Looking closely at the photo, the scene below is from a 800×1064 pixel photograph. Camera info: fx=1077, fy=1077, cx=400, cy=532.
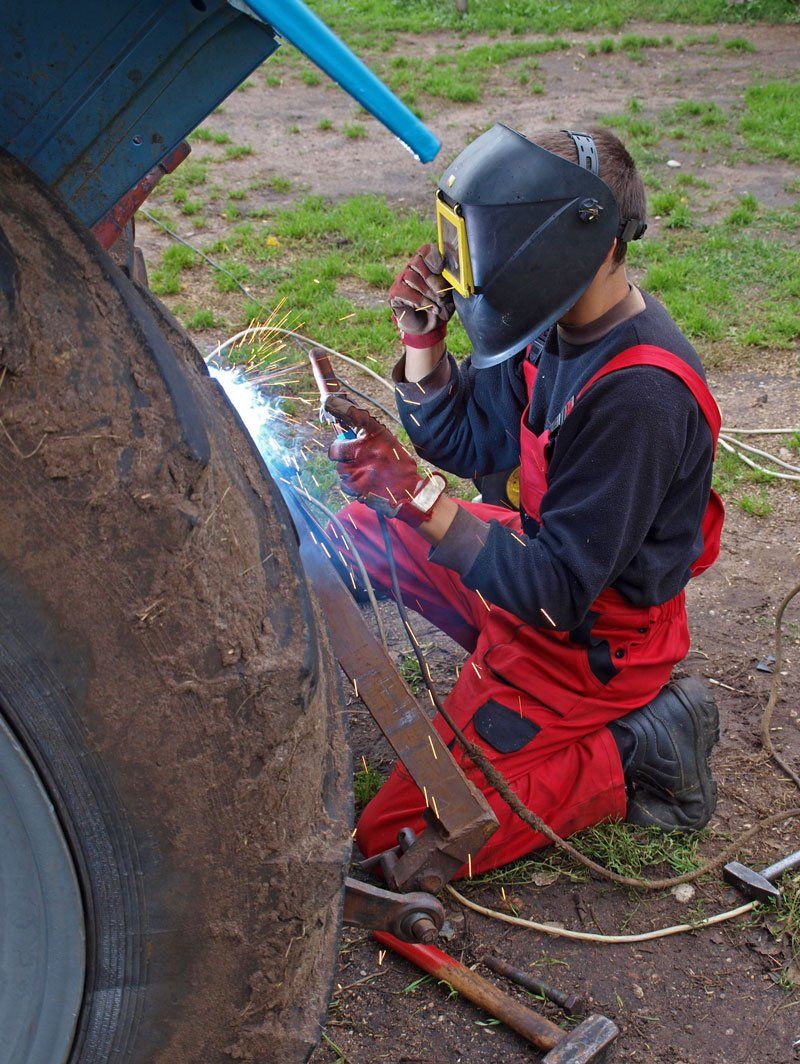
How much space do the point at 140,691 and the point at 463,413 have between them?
5.97ft

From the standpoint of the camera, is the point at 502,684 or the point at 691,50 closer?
the point at 502,684

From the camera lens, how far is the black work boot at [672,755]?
2.64 meters

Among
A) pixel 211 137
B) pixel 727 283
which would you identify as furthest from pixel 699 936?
pixel 211 137

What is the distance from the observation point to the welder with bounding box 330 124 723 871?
228 cm

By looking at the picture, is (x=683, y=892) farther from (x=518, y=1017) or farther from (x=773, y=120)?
(x=773, y=120)

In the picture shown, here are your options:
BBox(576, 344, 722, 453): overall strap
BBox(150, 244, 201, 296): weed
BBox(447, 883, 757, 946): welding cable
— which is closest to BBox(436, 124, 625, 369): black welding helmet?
BBox(576, 344, 722, 453): overall strap

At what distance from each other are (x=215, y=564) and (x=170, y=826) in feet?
1.16

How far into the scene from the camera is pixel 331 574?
2.21m

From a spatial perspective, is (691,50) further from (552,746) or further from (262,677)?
(262,677)

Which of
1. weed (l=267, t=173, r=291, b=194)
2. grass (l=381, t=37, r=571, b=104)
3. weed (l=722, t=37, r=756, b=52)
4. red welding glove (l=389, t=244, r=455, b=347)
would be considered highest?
red welding glove (l=389, t=244, r=455, b=347)

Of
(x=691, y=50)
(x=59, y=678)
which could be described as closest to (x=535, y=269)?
(x=59, y=678)

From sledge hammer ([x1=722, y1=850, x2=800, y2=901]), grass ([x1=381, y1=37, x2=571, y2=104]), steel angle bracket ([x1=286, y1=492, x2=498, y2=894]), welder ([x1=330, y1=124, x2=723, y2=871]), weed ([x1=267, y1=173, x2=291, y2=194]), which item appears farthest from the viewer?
grass ([x1=381, y1=37, x2=571, y2=104])

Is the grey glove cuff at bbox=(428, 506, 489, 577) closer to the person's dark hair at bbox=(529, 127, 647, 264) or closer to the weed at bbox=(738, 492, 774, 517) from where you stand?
the person's dark hair at bbox=(529, 127, 647, 264)

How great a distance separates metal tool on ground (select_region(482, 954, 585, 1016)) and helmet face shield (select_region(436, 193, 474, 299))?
1.46m
